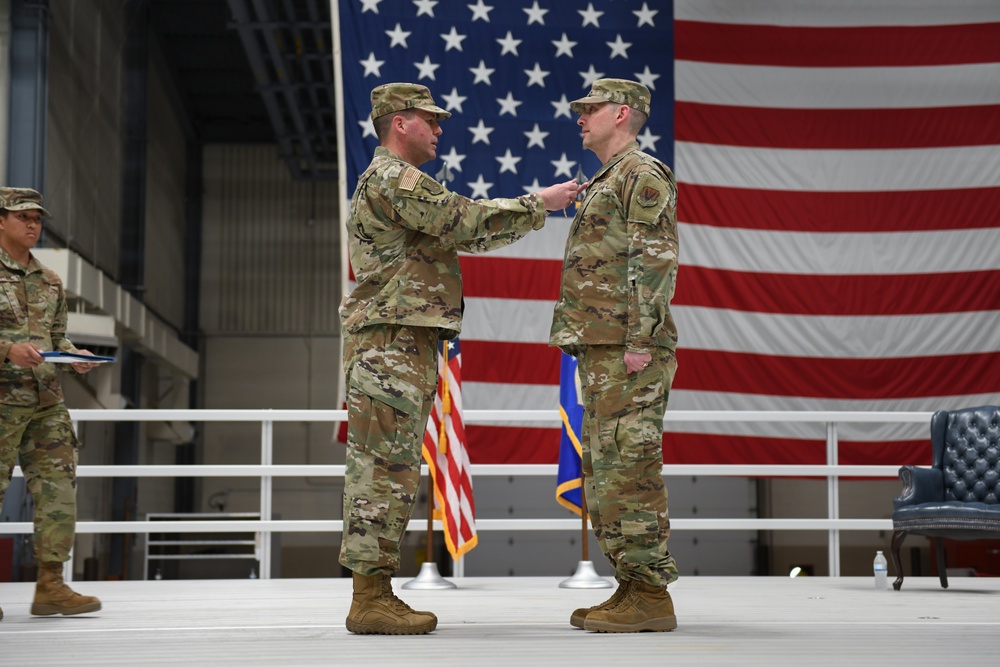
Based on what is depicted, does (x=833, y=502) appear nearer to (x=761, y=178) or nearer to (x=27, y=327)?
(x=761, y=178)

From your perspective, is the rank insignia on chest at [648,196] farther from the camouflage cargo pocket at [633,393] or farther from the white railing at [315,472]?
the white railing at [315,472]

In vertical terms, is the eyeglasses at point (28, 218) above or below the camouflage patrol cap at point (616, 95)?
below

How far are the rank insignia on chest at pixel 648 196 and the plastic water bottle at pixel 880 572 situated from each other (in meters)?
2.89

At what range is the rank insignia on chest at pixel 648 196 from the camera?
3711mm

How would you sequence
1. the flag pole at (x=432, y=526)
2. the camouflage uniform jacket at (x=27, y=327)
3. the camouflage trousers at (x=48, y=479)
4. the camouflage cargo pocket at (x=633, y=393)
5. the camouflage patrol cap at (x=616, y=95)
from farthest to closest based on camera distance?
the flag pole at (x=432, y=526), the camouflage trousers at (x=48, y=479), the camouflage uniform jacket at (x=27, y=327), the camouflage patrol cap at (x=616, y=95), the camouflage cargo pocket at (x=633, y=393)

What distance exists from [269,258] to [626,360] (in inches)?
744

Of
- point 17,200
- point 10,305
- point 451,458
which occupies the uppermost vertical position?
point 17,200

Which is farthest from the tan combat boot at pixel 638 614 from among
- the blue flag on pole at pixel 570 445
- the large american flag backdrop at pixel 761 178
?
the large american flag backdrop at pixel 761 178

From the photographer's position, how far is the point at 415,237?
147 inches

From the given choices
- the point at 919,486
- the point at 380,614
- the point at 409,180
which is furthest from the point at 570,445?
the point at 409,180

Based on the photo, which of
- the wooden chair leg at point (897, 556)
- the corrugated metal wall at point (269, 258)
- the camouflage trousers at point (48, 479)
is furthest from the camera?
the corrugated metal wall at point (269, 258)

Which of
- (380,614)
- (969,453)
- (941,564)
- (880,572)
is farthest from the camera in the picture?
(969,453)

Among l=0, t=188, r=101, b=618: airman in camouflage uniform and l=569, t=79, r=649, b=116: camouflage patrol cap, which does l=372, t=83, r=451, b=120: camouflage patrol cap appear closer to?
l=569, t=79, r=649, b=116: camouflage patrol cap

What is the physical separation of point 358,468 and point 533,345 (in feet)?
17.6
